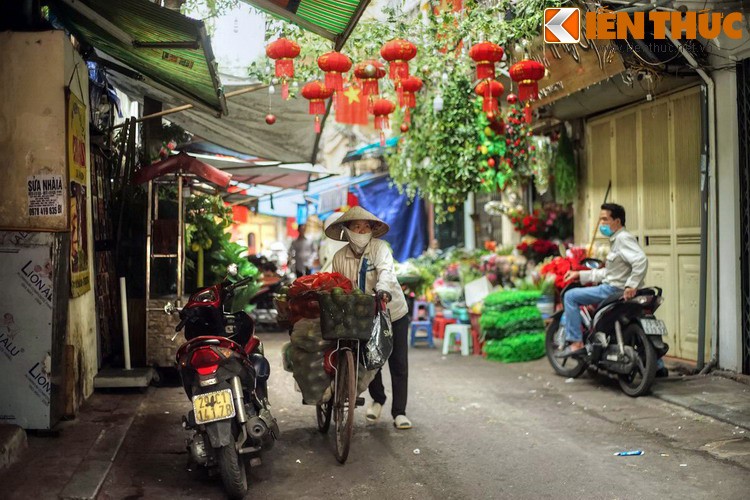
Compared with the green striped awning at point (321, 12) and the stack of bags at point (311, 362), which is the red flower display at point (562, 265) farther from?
the stack of bags at point (311, 362)

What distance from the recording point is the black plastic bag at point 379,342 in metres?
6.32

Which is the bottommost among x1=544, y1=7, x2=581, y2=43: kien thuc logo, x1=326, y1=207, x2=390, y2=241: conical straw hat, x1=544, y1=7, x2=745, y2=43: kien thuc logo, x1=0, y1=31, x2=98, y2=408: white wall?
x1=326, y1=207, x2=390, y2=241: conical straw hat

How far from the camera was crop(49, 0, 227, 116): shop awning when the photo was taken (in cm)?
635

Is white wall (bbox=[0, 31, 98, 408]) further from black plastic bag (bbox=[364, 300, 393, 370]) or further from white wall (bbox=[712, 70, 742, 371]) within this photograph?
white wall (bbox=[712, 70, 742, 371])

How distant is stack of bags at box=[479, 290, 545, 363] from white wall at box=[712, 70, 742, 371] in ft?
9.30

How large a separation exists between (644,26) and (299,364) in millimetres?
5792

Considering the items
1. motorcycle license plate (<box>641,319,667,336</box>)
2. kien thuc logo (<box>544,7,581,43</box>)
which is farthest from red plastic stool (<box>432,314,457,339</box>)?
motorcycle license plate (<box>641,319,667,336</box>)

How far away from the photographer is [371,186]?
22406mm

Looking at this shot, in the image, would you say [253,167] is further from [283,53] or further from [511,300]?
[511,300]

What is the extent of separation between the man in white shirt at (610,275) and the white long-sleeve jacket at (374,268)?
9.30 ft

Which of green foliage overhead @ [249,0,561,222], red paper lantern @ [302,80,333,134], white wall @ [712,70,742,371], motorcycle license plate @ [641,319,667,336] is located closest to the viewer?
motorcycle license plate @ [641,319,667,336]

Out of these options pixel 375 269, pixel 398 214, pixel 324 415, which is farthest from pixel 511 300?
pixel 398 214

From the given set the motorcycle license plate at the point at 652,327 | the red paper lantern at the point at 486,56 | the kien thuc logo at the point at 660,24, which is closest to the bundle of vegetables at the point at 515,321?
the motorcycle license plate at the point at 652,327

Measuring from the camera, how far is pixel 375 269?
6.97 metres
